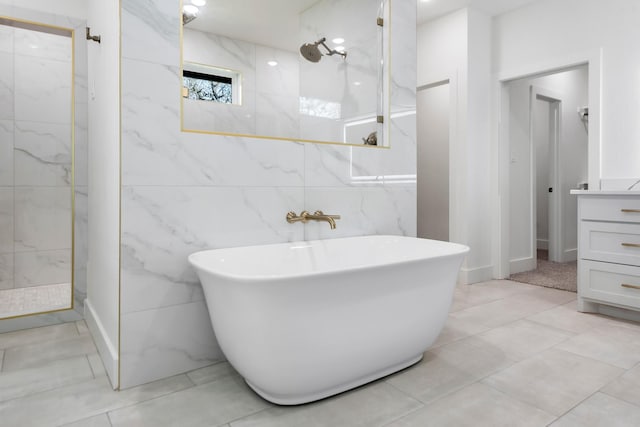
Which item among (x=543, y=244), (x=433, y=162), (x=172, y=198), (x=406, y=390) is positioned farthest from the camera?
(x=543, y=244)

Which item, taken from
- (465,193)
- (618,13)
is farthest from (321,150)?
(618,13)

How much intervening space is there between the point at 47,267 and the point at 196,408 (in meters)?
1.82

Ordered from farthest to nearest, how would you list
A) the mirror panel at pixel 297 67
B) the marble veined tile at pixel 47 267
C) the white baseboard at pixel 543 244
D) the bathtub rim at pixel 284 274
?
the white baseboard at pixel 543 244 → the marble veined tile at pixel 47 267 → the mirror panel at pixel 297 67 → the bathtub rim at pixel 284 274

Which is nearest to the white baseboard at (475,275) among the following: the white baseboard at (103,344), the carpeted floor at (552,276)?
the carpeted floor at (552,276)

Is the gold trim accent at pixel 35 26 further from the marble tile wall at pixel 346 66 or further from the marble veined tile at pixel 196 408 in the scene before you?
the marble veined tile at pixel 196 408

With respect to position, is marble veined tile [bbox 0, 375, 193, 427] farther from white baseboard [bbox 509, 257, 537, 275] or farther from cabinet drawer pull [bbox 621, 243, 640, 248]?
white baseboard [bbox 509, 257, 537, 275]

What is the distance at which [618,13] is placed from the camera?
298cm

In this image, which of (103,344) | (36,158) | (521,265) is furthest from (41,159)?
(521,265)

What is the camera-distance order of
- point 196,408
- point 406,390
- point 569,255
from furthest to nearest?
point 569,255
point 406,390
point 196,408

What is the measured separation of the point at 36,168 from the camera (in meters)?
2.59

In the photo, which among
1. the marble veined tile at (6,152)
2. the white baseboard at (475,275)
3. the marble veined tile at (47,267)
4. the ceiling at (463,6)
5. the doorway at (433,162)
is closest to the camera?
the marble veined tile at (6,152)

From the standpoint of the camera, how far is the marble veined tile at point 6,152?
252cm

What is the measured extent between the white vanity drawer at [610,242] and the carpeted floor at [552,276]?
88 centimetres

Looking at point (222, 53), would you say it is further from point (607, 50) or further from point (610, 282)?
point (607, 50)
